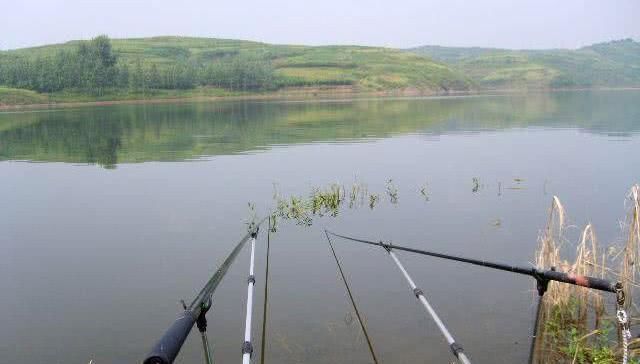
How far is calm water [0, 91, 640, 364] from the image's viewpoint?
11508 millimetres

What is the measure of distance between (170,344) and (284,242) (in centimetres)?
1428

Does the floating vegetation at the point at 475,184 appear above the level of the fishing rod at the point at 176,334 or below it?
below

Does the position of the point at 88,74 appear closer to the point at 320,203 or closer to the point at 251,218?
the point at 320,203

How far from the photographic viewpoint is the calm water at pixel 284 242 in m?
11.5

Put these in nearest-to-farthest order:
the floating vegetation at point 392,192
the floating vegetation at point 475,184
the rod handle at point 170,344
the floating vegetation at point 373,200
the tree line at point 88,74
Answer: the rod handle at point 170,344 → the floating vegetation at point 373,200 → the floating vegetation at point 392,192 → the floating vegetation at point 475,184 → the tree line at point 88,74

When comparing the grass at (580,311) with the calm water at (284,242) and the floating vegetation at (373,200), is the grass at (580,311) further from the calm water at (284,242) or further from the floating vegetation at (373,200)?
the floating vegetation at (373,200)

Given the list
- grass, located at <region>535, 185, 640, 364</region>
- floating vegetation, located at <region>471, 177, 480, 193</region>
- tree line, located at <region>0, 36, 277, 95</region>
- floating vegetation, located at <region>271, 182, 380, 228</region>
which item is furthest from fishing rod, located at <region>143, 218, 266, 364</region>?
tree line, located at <region>0, 36, 277, 95</region>

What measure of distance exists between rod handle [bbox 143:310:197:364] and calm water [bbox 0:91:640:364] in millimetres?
6046

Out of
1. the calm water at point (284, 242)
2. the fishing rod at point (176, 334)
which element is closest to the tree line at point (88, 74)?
the calm water at point (284, 242)

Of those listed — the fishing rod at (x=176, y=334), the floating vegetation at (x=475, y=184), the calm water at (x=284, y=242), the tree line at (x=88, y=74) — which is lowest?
the calm water at (x=284, y=242)

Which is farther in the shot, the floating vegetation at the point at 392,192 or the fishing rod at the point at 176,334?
the floating vegetation at the point at 392,192

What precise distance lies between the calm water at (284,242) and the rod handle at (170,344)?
605cm

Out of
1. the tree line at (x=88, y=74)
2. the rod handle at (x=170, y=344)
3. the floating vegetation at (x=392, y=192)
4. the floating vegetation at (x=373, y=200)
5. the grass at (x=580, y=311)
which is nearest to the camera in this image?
the rod handle at (x=170, y=344)

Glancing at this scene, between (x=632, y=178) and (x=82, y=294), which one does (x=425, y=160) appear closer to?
(x=632, y=178)
